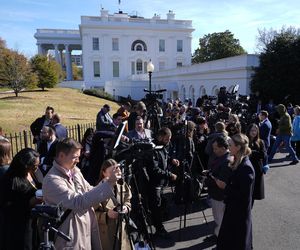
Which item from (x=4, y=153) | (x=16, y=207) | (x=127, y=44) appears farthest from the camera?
(x=127, y=44)

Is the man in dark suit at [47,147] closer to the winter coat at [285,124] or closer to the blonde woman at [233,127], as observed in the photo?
the blonde woman at [233,127]

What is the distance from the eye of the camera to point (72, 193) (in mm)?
2773

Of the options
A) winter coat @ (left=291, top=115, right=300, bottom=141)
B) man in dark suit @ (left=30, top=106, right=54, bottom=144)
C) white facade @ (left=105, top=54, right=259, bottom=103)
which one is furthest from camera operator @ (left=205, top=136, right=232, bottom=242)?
white facade @ (left=105, top=54, right=259, bottom=103)

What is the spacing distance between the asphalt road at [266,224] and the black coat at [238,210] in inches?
46.1

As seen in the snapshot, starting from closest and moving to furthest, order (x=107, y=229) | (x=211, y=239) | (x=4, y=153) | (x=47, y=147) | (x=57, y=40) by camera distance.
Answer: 1. (x=107, y=229)
2. (x=4, y=153)
3. (x=211, y=239)
4. (x=47, y=147)
5. (x=57, y=40)

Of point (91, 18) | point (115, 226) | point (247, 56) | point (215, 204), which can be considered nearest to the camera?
point (115, 226)

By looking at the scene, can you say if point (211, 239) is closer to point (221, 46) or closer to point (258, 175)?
point (258, 175)

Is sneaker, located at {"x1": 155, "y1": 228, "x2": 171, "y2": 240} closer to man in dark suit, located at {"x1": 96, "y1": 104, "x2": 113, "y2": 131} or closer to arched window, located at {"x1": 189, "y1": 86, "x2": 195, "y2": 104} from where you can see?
man in dark suit, located at {"x1": 96, "y1": 104, "x2": 113, "y2": 131}

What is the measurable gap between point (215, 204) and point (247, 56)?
56.8 ft

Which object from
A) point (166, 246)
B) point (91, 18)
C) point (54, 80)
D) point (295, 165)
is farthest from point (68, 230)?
point (91, 18)

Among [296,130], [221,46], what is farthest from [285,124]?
[221,46]

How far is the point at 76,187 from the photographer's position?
303 centimetres

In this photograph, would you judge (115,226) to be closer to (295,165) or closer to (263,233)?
(263,233)

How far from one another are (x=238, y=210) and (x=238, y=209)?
16 mm
